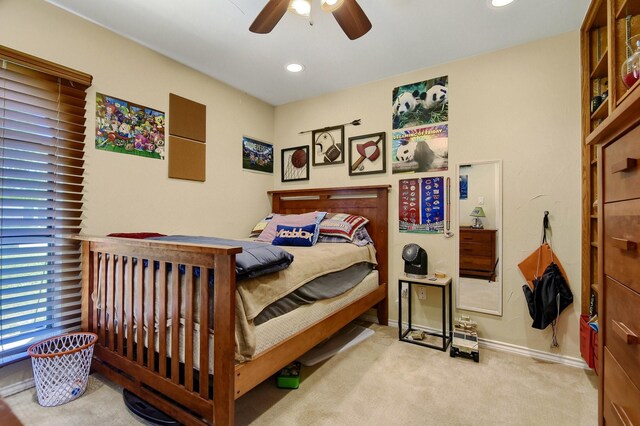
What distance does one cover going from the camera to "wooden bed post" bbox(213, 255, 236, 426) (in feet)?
4.00

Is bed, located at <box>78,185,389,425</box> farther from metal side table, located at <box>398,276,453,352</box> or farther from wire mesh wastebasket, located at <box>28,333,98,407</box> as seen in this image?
metal side table, located at <box>398,276,453,352</box>

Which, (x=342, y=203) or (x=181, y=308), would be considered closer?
(x=181, y=308)

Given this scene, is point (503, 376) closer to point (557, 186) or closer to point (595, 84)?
point (557, 186)

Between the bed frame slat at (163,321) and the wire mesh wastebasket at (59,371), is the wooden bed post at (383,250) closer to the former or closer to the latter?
the bed frame slat at (163,321)

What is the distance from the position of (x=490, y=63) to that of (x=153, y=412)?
341 cm

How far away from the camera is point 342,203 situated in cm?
318

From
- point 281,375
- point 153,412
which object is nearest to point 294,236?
point 281,375

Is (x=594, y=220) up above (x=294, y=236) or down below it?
above

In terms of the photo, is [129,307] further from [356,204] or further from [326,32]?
[326,32]

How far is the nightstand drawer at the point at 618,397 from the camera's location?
73 centimetres

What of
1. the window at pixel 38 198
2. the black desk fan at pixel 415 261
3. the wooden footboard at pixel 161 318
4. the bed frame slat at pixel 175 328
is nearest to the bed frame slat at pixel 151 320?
the wooden footboard at pixel 161 318

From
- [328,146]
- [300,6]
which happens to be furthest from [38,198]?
[328,146]

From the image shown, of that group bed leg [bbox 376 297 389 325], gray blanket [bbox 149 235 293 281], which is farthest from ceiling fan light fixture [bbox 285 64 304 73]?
bed leg [bbox 376 297 389 325]

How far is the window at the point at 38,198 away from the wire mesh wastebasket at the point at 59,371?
8.6 inches
